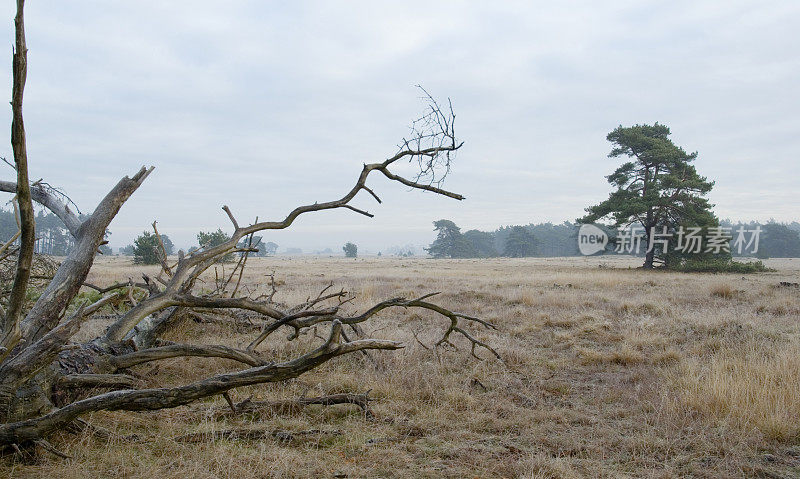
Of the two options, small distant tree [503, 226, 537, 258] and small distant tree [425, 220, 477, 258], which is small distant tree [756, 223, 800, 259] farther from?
small distant tree [425, 220, 477, 258]

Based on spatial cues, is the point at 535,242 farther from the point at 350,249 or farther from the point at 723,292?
the point at 723,292

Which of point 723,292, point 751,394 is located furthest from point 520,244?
point 751,394

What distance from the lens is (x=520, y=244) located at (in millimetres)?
81562

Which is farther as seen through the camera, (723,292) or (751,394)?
(723,292)

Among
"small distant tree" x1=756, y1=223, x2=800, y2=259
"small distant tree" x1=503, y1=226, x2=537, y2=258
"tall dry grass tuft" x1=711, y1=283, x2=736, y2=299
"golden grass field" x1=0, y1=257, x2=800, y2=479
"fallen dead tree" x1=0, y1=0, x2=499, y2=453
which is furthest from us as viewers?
→ "small distant tree" x1=503, y1=226, x2=537, y2=258

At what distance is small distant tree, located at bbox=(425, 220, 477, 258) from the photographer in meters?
84.3

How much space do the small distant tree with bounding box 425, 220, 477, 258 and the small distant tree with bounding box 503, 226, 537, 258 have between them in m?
7.12

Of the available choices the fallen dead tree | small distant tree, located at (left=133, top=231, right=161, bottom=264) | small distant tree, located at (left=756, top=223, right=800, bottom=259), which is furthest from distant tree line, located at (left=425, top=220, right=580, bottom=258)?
A: the fallen dead tree

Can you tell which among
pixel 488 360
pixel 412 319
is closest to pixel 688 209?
pixel 412 319

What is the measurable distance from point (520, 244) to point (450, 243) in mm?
12858

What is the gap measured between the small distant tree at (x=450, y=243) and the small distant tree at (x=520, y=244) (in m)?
7.12

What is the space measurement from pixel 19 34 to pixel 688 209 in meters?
32.7

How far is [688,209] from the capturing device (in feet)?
92.3

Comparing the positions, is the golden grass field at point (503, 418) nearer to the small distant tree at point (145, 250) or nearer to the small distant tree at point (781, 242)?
the small distant tree at point (145, 250)
